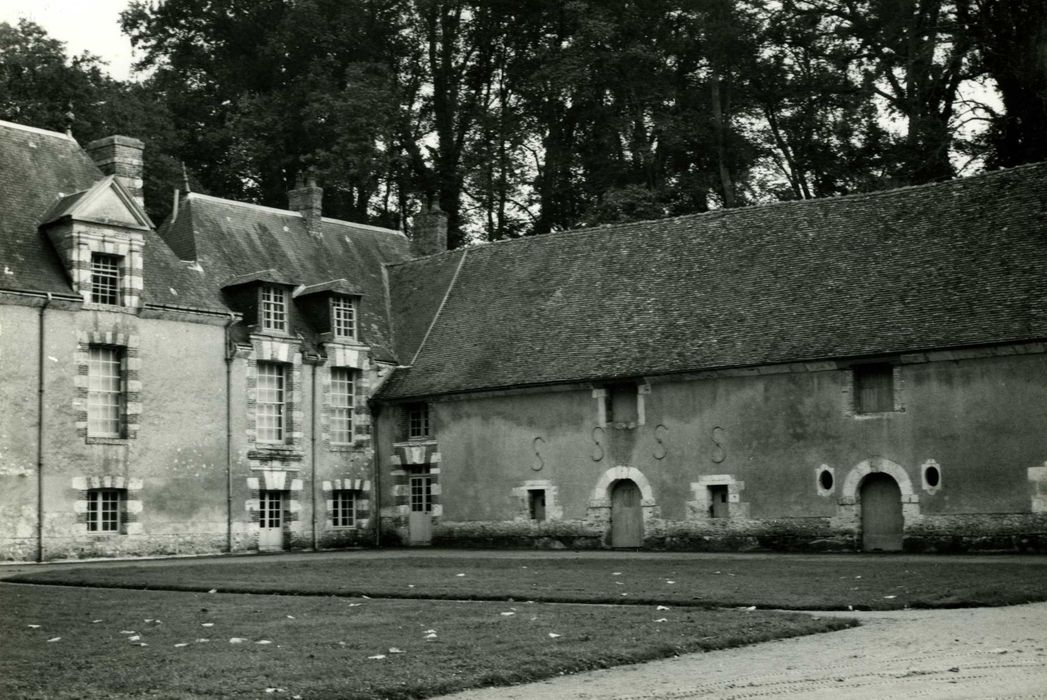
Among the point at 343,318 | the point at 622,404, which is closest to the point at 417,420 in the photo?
the point at 343,318

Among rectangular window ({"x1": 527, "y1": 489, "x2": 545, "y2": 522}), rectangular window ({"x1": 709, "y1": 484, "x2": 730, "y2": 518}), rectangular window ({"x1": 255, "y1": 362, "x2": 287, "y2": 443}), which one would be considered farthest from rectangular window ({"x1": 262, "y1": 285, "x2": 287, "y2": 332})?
rectangular window ({"x1": 709, "y1": 484, "x2": 730, "y2": 518})

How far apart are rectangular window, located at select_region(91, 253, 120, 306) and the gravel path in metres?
19.8

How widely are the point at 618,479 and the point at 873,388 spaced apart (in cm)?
590

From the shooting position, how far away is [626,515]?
29.8 metres

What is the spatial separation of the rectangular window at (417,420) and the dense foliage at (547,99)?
9.96 m

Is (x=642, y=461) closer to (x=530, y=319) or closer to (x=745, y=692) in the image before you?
(x=530, y=319)

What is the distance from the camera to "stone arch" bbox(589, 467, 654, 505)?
2938 cm

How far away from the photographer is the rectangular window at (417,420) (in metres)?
33.3

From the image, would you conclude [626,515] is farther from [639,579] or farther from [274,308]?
[639,579]

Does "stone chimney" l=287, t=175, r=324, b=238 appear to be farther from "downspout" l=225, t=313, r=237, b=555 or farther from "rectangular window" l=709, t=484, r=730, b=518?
"rectangular window" l=709, t=484, r=730, b=518

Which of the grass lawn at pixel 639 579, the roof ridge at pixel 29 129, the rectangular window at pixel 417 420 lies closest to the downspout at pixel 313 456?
the rectangular window at pixel 417 420

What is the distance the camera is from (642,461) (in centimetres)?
2955

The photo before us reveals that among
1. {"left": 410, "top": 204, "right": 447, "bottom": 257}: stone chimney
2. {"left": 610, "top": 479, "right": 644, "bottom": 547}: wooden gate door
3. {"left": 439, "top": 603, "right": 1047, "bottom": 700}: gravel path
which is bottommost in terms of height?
{"left": 439, "top": 603, "right": 1047, "bottom": 700}: gravel path

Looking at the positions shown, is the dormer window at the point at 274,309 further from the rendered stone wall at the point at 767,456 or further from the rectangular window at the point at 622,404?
the rectangular window at the point at 622,404
